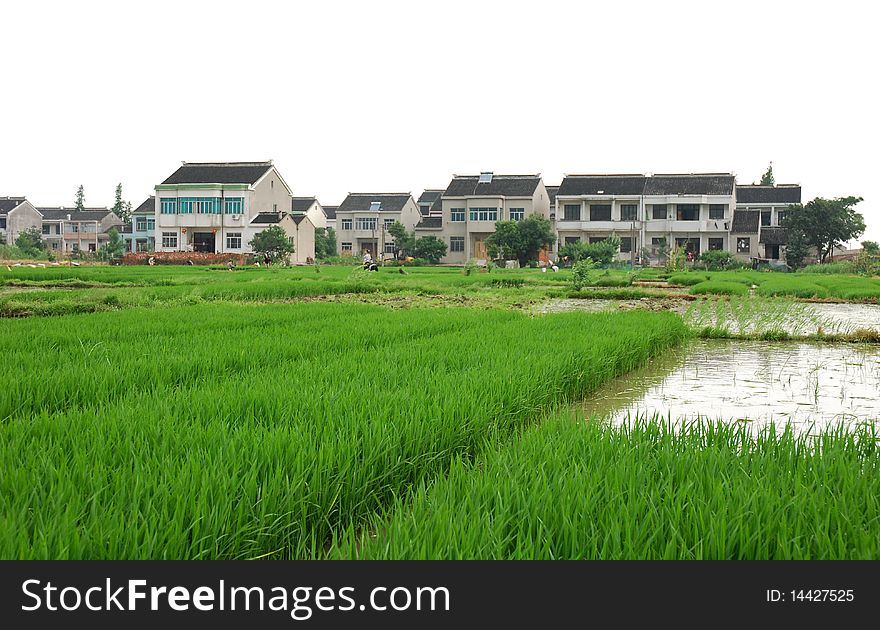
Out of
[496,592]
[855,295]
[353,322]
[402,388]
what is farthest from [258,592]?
[855,295]

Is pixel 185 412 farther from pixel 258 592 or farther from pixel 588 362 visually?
pixel 588 362

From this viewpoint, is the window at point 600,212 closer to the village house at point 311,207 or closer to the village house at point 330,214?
the village house at point 311,207

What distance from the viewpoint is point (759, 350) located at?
7586mm

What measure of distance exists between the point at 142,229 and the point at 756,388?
50.3 meters

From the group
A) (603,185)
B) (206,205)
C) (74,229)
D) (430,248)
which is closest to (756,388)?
(430,248)

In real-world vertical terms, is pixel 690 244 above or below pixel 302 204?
below

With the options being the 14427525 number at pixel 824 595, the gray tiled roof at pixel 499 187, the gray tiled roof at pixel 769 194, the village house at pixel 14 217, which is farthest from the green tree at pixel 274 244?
the 14427525 number at pixel 824 595

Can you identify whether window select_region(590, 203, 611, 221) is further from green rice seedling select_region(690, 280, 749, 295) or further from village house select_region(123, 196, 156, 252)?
village house select_region(123, 196, 156, 252)

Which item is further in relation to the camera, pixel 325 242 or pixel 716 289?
pixel 325 242

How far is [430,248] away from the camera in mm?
41812

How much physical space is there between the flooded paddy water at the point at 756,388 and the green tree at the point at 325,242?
130 ft

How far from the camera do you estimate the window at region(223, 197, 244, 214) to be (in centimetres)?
4122

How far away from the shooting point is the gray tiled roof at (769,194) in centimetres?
4269

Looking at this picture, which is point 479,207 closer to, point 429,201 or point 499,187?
point 499,187
